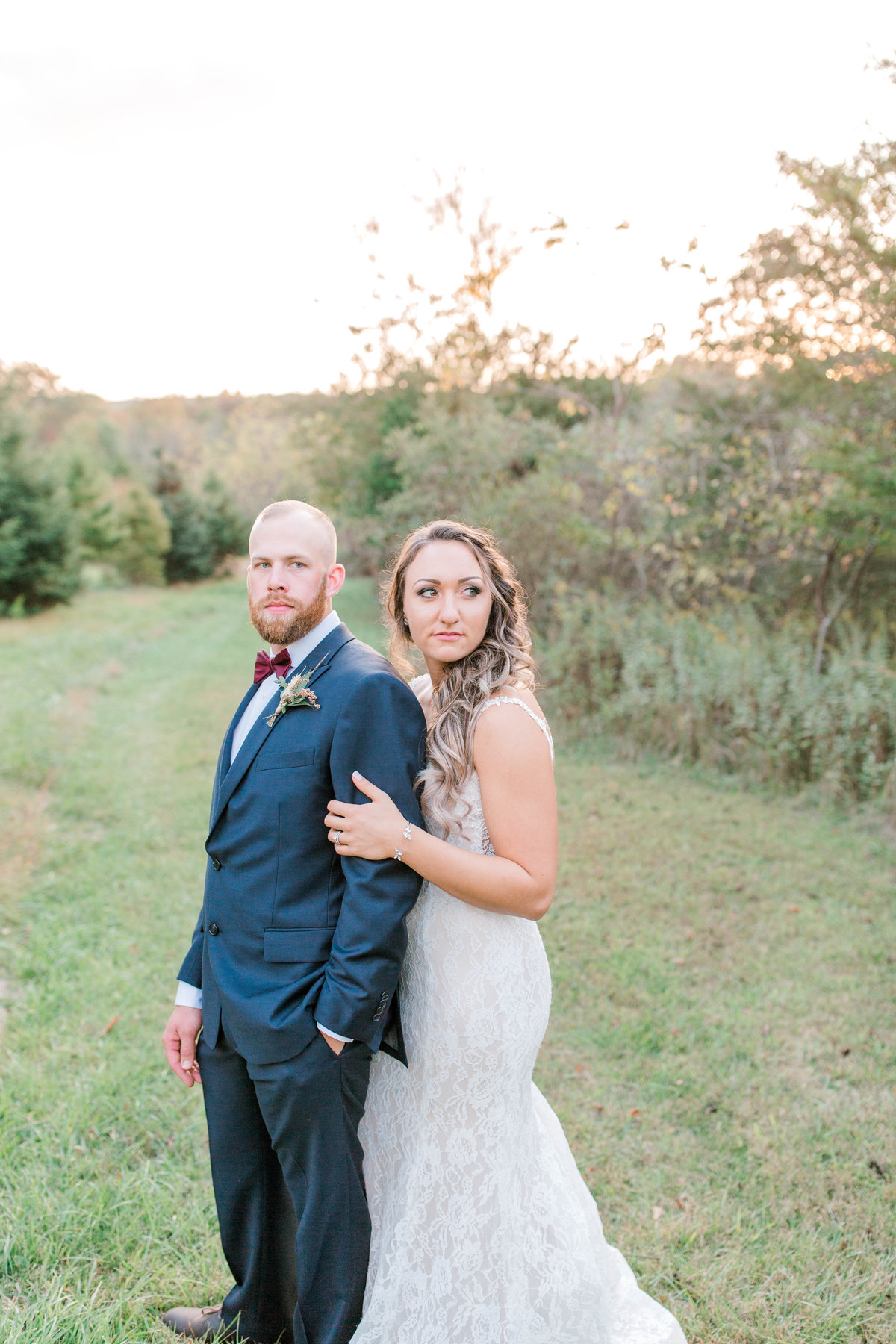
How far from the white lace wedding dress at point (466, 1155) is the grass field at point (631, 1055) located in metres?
0.72

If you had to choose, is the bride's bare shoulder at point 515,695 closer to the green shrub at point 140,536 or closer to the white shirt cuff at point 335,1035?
the white shirt cuff at point 335,1035

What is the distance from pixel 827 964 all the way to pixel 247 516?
41.0 m

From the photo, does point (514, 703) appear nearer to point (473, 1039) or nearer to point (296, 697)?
point (296, 697)

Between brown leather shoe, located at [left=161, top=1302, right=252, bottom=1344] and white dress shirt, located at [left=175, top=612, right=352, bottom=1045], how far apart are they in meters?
0.94

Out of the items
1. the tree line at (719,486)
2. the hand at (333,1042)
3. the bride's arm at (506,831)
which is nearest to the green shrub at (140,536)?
the tree line at (719,486)

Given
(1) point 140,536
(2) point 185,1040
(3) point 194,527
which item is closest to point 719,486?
(2) point 185,1040

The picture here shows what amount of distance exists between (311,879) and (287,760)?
29 cm

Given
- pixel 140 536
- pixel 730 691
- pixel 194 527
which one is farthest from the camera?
pixel 194 527

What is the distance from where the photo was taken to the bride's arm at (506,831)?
2.11 metres

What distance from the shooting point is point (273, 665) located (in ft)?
7.74

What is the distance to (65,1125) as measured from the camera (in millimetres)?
3521

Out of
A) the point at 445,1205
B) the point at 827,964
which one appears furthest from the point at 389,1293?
the point at 827,964

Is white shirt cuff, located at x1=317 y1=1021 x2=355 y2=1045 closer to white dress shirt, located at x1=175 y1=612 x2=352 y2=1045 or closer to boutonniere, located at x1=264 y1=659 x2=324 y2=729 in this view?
white dress shirt, located at x1=175 y1=612 x2=352 y2=1045

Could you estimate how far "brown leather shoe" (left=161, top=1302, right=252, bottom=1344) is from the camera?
8.23 ft
